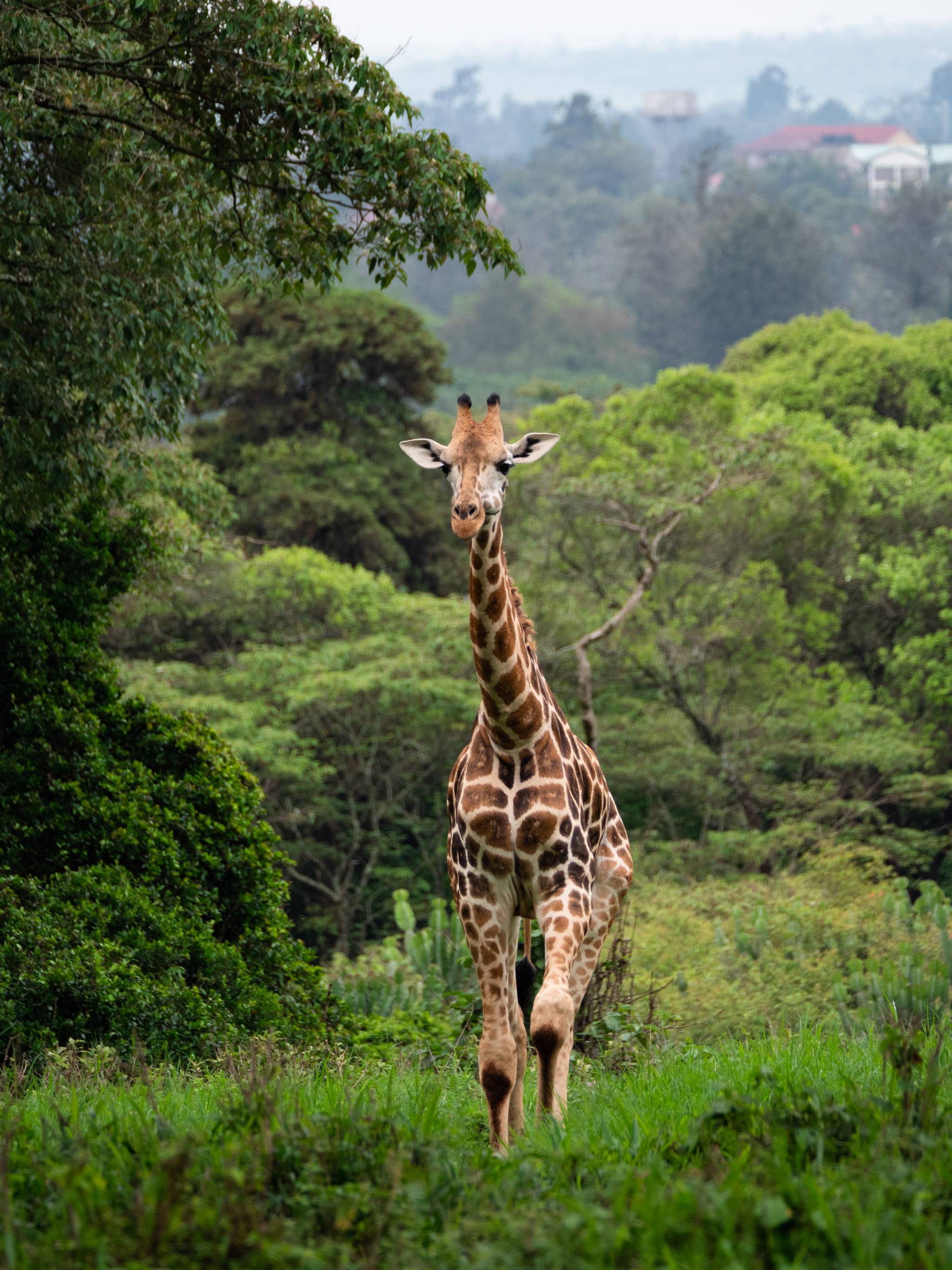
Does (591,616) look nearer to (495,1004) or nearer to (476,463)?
(495,1004)

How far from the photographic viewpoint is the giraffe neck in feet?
18.6

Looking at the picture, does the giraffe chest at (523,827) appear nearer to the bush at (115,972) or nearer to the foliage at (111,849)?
the bush at (115,972)

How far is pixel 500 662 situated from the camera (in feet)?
18.8

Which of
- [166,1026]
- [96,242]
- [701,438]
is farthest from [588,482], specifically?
[166,1026]

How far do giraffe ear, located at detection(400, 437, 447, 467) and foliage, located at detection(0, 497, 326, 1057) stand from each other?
336 centimetres

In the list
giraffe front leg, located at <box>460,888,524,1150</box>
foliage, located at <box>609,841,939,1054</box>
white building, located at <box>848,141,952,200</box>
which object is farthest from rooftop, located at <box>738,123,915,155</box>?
giraffe front leg, located at <box>460,888,524,1150</box>

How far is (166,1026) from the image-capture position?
7.55m

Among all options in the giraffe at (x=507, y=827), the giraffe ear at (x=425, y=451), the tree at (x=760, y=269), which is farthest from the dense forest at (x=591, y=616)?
the tree at (x=760, y=269)

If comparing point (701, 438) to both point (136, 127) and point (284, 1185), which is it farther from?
point (284, 1185)

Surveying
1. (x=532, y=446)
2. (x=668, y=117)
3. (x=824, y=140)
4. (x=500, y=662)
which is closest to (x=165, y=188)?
(x=532, y=446)

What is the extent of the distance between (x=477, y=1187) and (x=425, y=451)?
10.0ft

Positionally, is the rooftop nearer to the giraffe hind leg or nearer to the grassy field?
the giraffe hind leg

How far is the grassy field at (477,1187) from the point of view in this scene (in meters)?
3.07

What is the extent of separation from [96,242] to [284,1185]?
6733 mm
